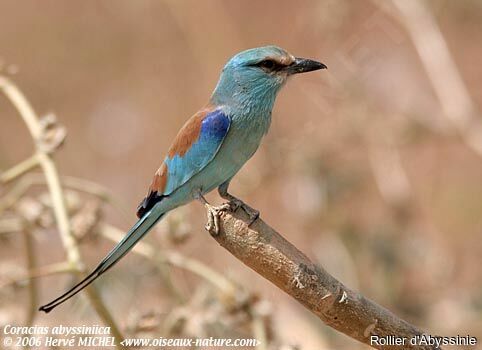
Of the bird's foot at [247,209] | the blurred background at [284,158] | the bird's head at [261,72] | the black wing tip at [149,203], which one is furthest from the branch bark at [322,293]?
the bird's head at [261,72]

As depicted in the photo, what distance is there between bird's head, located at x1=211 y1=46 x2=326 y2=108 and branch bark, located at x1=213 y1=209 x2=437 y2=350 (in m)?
0.59

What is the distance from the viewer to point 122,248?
2.13 metres

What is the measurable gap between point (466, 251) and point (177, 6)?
6.54ft

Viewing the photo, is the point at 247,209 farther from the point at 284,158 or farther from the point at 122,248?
the point at 284,158

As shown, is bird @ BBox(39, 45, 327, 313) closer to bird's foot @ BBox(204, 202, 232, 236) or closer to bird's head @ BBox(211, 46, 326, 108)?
bird's head @ BBox(211, 46, 326, 108)

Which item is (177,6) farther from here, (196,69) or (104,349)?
(104,349)

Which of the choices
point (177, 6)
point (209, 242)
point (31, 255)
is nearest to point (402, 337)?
point (31, 255)

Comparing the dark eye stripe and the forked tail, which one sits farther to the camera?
the dark eye stripe

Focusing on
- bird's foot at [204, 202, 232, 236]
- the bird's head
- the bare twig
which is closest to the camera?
bird's foot at [204, 202, 232, 236]

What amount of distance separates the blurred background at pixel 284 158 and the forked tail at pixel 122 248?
0.15 meters

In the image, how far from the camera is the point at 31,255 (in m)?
2.33

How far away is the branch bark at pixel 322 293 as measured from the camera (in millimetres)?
1781

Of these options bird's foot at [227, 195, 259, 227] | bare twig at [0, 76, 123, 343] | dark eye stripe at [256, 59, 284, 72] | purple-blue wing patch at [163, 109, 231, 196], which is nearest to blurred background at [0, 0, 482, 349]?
bare twig at [0, 76, 123, 343]

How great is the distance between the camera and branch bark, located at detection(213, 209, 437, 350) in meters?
1.78
